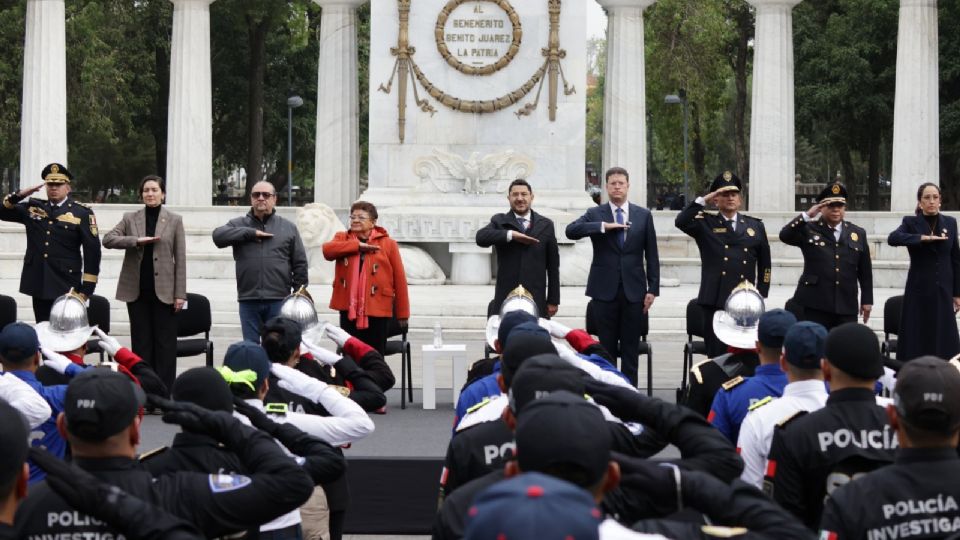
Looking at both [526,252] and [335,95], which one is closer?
[526,252]

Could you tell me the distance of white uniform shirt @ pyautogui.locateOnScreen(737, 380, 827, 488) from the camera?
7281 mm

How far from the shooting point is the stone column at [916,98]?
38.1 meters

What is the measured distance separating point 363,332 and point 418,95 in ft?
45.9

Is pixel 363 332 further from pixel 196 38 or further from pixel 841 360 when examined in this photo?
pixel 196 38

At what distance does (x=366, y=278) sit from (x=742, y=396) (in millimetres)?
8493

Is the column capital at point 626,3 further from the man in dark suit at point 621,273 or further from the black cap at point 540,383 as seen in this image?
the black cap at point 540,383

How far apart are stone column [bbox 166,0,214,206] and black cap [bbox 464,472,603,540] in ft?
117

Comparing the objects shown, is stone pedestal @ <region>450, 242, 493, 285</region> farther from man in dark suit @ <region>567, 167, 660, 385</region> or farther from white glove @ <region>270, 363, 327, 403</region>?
white glove @ <region>270, 363, 327, 403</region>

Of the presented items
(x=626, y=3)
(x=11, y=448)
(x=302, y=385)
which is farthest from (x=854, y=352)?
(x=626, y=3)

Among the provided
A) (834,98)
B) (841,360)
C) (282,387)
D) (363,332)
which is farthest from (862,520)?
(834,98)

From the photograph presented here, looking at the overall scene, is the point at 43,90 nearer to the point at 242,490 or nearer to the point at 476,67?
the point at 476,67

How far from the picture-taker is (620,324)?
663 inches

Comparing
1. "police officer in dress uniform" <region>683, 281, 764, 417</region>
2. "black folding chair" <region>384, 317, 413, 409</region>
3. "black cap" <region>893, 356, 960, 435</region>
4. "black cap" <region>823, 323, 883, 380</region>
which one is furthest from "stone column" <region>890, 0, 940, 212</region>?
"black cap" <region>893, 356, 960, 435</region>

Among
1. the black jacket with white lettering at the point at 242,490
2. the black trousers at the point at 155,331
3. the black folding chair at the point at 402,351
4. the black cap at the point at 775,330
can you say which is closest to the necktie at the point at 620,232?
the black folding chair at the point at 402,351
